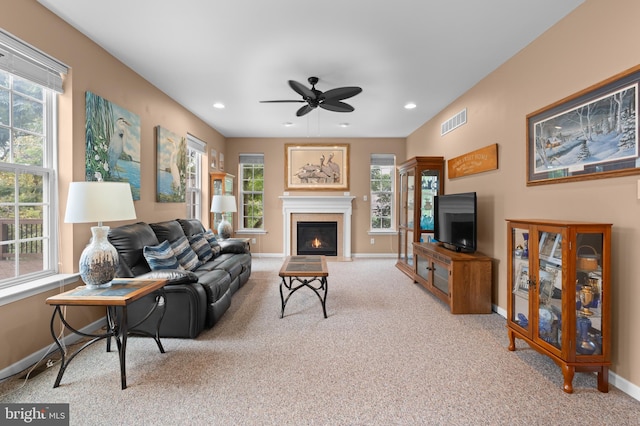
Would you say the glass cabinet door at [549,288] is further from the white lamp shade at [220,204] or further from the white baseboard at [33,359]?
the white lamp shade at [220,204]

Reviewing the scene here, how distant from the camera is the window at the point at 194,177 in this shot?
Result: 516 cm

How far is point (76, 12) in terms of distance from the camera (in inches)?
94.5

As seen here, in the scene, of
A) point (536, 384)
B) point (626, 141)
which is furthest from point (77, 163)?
point (626, 141)

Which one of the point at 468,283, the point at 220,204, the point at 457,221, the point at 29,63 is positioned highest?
the point at 29,63

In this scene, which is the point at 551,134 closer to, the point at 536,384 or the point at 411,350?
the point at 536,384

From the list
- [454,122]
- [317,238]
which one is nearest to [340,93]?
[454,122]

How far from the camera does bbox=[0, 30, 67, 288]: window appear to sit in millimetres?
2193

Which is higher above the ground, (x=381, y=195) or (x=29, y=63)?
(x=29, y=63)

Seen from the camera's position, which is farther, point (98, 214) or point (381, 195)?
point (381, 195)

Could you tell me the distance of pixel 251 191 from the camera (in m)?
6.83

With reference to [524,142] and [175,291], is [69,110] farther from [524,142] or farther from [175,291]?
[524,142]

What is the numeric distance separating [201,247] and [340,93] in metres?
2.67

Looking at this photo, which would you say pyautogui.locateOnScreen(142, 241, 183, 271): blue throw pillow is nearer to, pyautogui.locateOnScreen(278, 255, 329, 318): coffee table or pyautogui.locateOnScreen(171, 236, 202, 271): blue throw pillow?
pyautogui.locateOnScreen(171, 236, 202, 271): blue throw pillow

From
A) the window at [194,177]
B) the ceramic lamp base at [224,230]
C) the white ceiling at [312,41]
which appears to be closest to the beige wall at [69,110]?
the white ceiling at [312,41]
